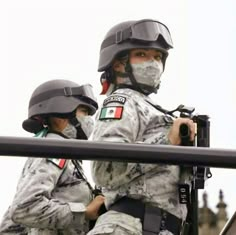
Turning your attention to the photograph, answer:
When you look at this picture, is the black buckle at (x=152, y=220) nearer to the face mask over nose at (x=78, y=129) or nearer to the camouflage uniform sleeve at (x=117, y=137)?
the camouflage uniform sleeve at (x=117, y=137)

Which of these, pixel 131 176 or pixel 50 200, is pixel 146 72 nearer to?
pixel 131 176

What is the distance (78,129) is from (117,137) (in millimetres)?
1158

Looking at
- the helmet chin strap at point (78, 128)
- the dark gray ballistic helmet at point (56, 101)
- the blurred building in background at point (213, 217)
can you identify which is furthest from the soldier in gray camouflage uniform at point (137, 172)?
the blurred building in background at point (213, 217)

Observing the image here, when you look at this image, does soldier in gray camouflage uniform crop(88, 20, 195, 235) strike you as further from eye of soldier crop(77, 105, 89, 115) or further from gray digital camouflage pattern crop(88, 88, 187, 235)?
eye of soldier crop(77, 105, 89, 115)

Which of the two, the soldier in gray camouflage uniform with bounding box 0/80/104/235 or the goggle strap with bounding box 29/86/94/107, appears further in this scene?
the goggle strap with bounding box 29/86/94/107

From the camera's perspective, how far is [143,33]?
181 inches

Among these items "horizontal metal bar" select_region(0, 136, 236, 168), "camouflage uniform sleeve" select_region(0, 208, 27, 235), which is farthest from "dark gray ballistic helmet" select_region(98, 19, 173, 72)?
"horizontal metal bar" select_region(0, 136, 236, 168)

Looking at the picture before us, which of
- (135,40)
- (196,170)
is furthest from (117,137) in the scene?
(135,40)

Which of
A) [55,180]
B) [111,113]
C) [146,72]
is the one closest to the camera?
[111,113]

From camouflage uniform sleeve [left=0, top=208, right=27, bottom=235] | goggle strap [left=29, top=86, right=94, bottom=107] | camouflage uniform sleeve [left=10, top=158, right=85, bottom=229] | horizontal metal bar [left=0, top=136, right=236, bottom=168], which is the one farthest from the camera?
goggle strap [left=29, top=86, right=94, bottom=107]

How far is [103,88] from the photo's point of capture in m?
4.63

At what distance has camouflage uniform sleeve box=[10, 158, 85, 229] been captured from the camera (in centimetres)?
476

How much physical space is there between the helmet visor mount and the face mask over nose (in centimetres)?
70

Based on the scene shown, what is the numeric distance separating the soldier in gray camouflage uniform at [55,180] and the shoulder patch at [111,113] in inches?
18.6
